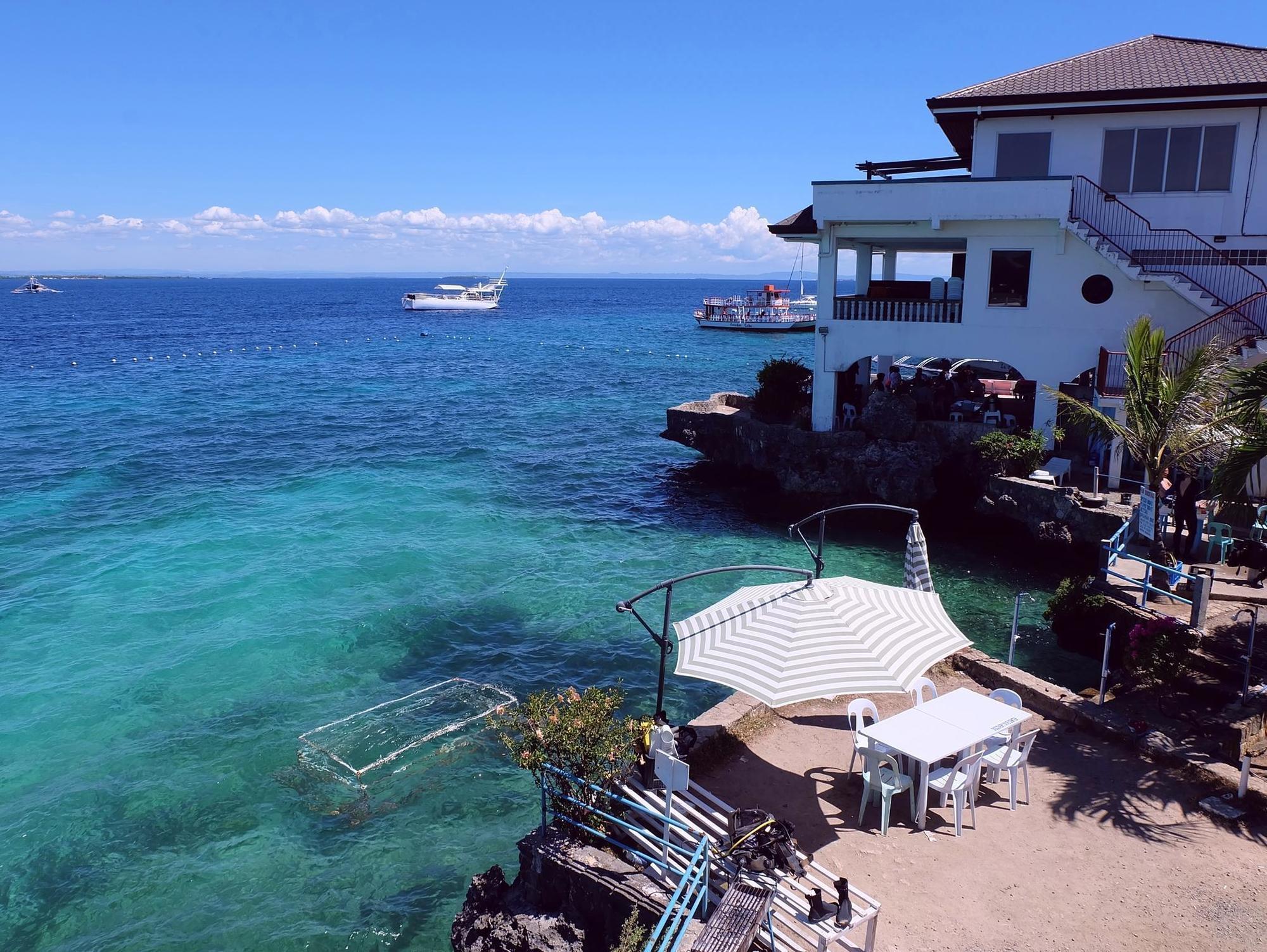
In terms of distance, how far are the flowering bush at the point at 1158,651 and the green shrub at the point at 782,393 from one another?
54.1ft

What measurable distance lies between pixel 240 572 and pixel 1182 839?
20.9 meters

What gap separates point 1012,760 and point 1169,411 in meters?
9.27

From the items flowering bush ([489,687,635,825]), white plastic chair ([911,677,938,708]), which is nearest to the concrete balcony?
white plastic chair ([911,677,938,708])

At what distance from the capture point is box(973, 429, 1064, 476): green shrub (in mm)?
22344

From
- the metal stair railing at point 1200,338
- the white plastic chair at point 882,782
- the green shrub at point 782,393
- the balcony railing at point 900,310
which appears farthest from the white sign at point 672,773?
the green shrub at point 782,393

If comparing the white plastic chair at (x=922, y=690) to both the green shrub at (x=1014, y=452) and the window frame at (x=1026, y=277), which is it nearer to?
the green shrub at (x=1014, y=452)

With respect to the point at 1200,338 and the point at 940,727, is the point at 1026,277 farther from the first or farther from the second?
the point at 940,727

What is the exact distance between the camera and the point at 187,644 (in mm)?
18688

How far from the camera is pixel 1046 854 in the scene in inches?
364

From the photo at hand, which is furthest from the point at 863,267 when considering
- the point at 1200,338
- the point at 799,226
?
the point at 1200,338

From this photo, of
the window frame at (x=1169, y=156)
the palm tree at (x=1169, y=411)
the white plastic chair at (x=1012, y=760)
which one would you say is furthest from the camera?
the window frame at (x=1169, y=156)

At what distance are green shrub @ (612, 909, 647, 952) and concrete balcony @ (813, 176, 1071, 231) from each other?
A: 21639mm

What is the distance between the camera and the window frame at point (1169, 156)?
2345 centimetres

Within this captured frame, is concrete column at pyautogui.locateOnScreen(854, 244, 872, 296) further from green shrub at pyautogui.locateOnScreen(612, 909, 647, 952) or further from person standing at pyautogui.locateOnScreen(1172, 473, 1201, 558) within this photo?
green shrub at pyautogui.locateOnScreen(612, 909, 647, 952)
